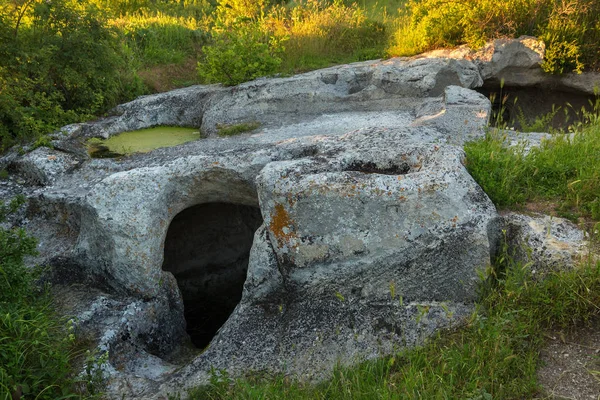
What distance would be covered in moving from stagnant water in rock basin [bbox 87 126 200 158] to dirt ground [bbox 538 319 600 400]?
4.52 m

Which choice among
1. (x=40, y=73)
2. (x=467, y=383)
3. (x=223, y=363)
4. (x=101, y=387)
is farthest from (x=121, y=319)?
(x=40, y=73)

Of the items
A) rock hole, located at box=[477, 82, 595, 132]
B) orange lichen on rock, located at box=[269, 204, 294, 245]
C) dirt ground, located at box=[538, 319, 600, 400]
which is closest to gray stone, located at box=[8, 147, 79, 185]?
orange lichen on rock, located at box=[269, 204, 294, 245]

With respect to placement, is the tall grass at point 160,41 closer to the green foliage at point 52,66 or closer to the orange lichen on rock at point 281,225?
the green foliage at point 52,66

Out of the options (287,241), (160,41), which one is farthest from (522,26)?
(160,41)

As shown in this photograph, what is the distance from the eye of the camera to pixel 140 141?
247 inches

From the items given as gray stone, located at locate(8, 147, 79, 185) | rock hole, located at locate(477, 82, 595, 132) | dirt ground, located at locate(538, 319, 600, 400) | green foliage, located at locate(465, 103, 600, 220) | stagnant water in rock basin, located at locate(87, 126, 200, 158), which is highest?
green foliage, located at locate(465, 103, 600, 220)

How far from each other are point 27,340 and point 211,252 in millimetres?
3034

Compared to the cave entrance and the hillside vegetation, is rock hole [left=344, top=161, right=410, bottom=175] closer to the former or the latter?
the cave entrance

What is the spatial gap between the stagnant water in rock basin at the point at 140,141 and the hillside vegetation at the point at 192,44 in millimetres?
699

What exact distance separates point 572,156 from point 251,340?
3159 millimetres

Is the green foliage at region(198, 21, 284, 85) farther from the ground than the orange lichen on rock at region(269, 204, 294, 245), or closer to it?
farther from the ground

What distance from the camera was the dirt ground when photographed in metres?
2.81

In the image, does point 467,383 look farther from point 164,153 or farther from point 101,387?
point 164,153

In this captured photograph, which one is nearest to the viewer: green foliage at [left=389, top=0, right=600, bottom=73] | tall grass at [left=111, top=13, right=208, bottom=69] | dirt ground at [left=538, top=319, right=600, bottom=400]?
dirt ground at [left=538, top=319, right=600, bottom=400]
